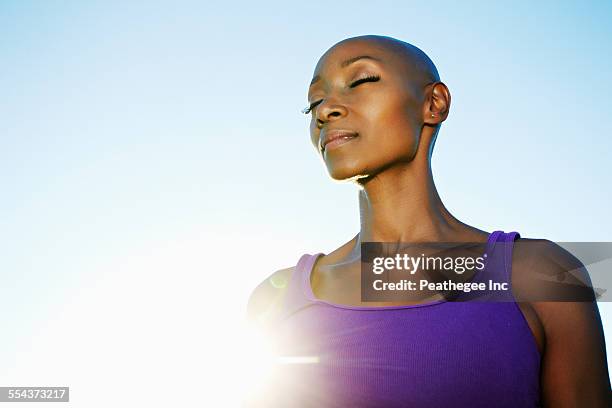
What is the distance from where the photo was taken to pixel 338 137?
10.1 ft

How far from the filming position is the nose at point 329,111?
3133 millimetres

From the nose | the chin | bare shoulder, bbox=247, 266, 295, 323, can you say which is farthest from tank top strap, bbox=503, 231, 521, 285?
bare shoulder, bbox=247, 266, 295, 323

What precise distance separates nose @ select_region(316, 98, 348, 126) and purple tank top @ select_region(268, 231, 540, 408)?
3.25 ft

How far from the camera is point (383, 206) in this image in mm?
3277

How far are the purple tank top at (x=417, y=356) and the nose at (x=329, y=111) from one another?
3.25 feet

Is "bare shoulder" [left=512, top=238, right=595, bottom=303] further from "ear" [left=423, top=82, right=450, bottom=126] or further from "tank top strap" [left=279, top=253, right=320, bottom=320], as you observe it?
"tank top strap" [left=279, top=253, right=320, bottom=320]

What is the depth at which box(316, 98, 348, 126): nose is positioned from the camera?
3.13 m

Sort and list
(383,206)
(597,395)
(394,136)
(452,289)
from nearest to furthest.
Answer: (597,395) → (452,289) → (394,136) → (383,206)

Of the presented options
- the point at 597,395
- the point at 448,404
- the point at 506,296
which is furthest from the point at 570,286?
the point at 448,404

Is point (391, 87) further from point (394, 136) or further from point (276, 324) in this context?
point (276, 324)

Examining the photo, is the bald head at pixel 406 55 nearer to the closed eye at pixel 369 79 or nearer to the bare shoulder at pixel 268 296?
the closed eye at pixel 369 79

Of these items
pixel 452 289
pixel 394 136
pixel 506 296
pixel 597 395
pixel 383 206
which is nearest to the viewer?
pixel 597 395

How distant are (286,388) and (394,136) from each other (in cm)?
140

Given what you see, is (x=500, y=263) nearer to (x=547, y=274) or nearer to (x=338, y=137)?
(x=547, y=274)
